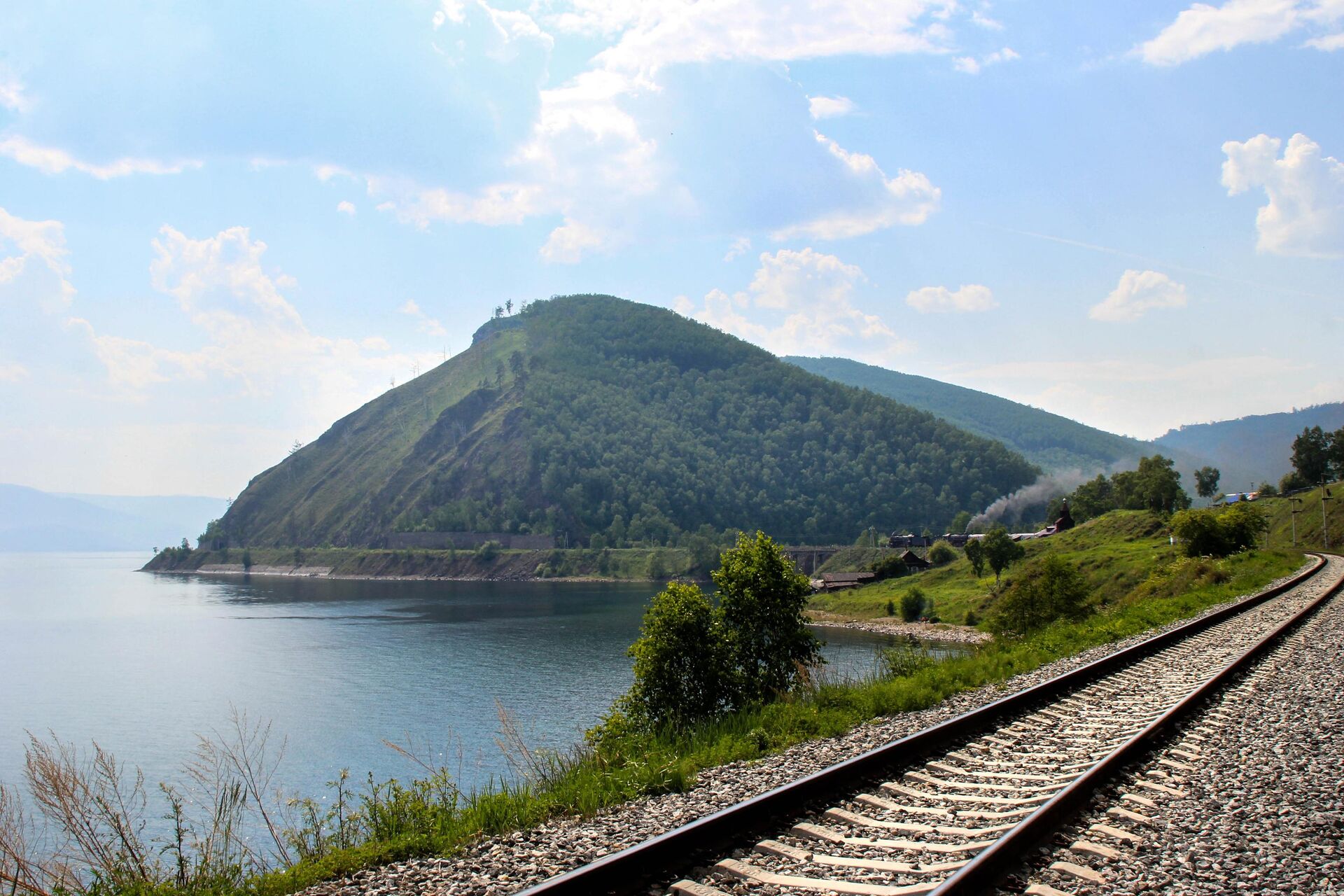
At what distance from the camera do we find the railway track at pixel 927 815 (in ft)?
19.8

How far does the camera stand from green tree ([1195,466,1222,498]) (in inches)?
5664

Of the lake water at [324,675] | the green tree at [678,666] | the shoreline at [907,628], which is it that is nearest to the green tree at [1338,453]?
the shoreline at [907,628]

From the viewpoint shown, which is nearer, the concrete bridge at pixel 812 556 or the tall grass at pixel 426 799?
the tall grass at pixel 426 799

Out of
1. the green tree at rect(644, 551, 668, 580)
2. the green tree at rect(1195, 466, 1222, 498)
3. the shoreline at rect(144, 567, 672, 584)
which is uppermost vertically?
the green tree at rect(1195, 466, 1222, 498)

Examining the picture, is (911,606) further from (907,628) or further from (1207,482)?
(1207,482)

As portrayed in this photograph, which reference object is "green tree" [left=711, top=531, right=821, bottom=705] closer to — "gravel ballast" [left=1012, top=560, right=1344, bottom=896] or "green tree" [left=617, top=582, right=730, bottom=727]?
"green tree" [left=617, top=582, right=730, bottom=727]

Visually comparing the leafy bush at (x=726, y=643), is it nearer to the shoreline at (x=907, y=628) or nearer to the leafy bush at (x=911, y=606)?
the shoreline at (x=907, y=628)

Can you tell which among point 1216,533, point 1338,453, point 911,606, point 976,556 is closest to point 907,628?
point 911,606

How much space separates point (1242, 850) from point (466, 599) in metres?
128

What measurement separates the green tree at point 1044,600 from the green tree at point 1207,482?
4166 inches

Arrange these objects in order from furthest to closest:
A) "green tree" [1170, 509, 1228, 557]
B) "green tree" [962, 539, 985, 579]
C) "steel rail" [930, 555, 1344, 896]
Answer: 1. "green tree" [962, 539, 985, 579]
2. "green tree" [1170, 509, 1228, 557]
3. "steel rail" [930, 555, 1344, 896]

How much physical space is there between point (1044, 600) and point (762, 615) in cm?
3207

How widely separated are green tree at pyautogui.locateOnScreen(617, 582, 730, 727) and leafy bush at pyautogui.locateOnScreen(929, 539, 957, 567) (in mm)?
98644

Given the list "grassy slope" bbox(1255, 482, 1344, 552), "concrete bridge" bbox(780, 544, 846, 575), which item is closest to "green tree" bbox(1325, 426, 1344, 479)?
"grassy slope" bbox(1255, 482, 1344, 552)
